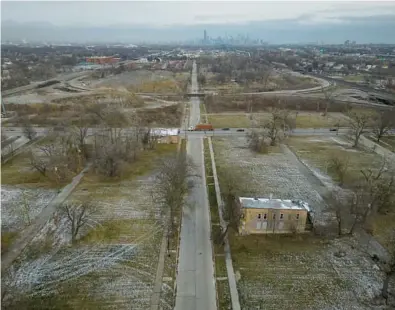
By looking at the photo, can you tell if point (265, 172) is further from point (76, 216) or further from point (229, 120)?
point (229, 120)

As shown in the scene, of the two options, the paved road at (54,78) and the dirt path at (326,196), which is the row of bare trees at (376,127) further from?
the paved road at (54,78)

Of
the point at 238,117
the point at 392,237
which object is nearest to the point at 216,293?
the point at 392,237

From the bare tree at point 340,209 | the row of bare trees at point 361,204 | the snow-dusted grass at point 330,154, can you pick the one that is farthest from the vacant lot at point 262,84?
the row of bare trees at point 361,204

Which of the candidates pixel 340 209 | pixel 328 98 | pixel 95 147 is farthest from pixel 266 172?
pixel 328 98

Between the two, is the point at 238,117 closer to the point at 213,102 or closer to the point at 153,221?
the point at 213,102

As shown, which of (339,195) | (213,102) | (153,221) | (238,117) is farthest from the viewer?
(213,102)

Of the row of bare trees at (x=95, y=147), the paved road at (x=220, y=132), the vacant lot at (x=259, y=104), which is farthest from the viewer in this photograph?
the vacant lot at (x=259, y=104)
